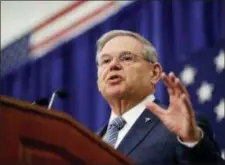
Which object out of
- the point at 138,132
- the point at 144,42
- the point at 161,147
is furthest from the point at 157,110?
the point at 144,42

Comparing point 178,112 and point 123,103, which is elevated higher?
point 123,103

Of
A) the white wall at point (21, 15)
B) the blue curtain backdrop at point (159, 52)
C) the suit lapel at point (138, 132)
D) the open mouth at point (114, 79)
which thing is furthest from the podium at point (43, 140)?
the white wall at point (21, 15)

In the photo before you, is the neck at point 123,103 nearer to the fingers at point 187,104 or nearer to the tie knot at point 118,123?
the tie knot at point 118,123

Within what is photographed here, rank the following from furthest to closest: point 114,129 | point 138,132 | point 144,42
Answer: point 144,42, point 114,129, point 138,132

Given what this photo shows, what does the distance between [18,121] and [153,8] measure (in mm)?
3013

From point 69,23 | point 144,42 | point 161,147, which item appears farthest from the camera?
point 69,23

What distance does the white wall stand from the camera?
5.08 m

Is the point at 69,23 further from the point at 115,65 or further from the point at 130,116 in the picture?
the point at 130,116

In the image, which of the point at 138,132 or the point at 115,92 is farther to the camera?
the point at 115,92

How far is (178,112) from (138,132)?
1.53 feet

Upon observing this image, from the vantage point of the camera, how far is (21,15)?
5121 mm

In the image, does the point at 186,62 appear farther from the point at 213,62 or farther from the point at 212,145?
the point at 212,145

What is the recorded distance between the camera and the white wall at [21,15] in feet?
16.7

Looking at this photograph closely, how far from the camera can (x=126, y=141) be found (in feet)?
7.07
